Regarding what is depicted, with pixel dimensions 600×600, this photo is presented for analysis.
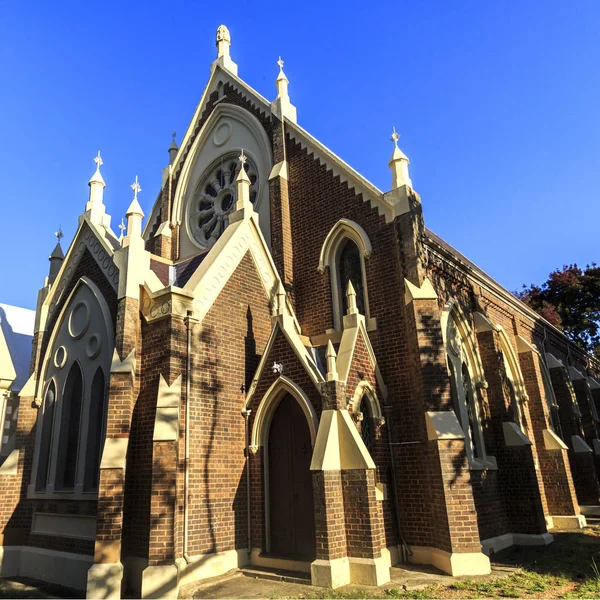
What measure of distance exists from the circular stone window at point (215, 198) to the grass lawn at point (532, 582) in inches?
488

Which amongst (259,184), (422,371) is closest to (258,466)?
(422,371)

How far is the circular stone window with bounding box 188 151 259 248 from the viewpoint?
18141 mm

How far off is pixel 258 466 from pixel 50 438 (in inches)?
253

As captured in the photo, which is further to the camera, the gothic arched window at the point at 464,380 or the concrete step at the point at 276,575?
the gothic arched window at the point at 464,380

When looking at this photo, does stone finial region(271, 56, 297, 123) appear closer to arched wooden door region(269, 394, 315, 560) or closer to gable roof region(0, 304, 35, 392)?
arched wooden door region(269, 394, 315, 560)

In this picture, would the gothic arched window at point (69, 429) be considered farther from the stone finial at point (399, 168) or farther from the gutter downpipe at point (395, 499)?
the stone finial at point (399, 168)

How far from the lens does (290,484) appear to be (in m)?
11.4

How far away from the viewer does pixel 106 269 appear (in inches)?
543

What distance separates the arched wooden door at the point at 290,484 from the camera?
10953 mm

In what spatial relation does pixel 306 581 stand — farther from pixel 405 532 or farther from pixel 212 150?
pixel 212 150

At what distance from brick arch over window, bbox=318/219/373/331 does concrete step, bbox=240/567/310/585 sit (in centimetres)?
618

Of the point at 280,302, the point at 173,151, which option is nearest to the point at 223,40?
the point at 173,151

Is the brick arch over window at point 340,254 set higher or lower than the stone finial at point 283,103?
lower

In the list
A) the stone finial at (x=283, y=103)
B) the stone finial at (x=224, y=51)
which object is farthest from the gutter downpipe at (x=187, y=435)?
the stone finial at (x=224, y=51)
